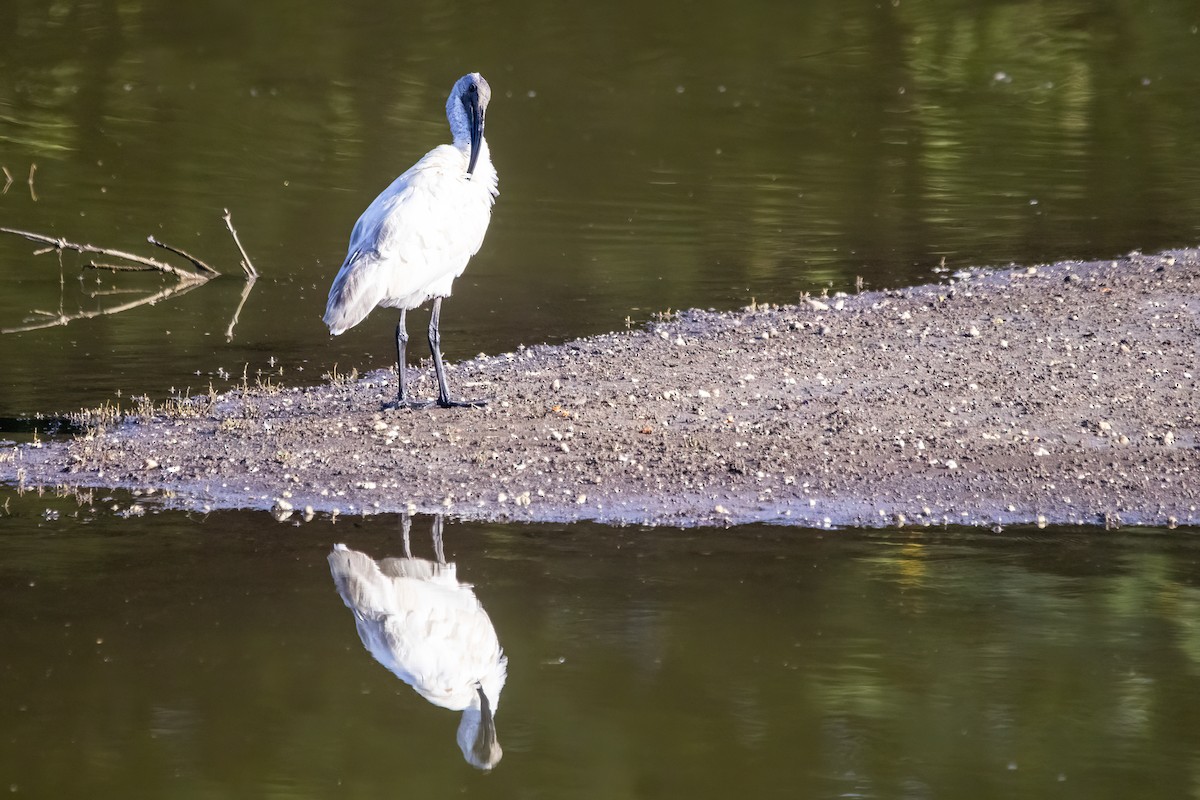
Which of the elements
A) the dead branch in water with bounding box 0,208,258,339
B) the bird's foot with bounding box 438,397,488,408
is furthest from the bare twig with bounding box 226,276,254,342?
the bird's foot with bounding box 438,397,488,408

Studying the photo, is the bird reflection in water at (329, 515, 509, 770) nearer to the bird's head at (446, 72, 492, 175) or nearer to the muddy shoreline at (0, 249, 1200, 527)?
the muddy shoreline at (0, 249, 1200, 527)

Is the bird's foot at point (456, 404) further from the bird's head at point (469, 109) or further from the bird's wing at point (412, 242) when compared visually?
the bird's head at point (469, 109)

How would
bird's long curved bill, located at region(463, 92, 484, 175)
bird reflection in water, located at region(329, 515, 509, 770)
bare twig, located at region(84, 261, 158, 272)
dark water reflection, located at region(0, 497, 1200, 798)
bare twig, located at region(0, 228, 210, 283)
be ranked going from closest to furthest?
dark water reflection, located at region(0, 497, 1200, 798) < bird reflection in water, located at region(329, 515, 509, 770) < bird's long curved bill, located at region(463, 92, 484, 175) < bare twig, located at region(0, 228, 210, 283) < bare twig, located at region(84, 261, 158, 272)

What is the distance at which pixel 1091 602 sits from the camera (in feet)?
23.4

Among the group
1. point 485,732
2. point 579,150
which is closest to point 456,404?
point 485,732

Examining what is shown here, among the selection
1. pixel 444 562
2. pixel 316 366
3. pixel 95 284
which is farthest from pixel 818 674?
pixel 95 284

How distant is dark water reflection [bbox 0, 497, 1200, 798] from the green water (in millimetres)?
21

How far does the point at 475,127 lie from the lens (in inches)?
418

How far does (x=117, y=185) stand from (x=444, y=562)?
14095 millimetres

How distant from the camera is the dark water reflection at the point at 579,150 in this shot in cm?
1435

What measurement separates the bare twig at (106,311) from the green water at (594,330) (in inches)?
4.1

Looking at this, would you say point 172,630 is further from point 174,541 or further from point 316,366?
point 316,366

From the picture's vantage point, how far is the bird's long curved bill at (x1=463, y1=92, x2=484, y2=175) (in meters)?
10.4

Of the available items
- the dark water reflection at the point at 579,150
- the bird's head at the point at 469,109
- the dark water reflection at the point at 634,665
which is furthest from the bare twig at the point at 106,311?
the dark water reflection at the point at 634,665
